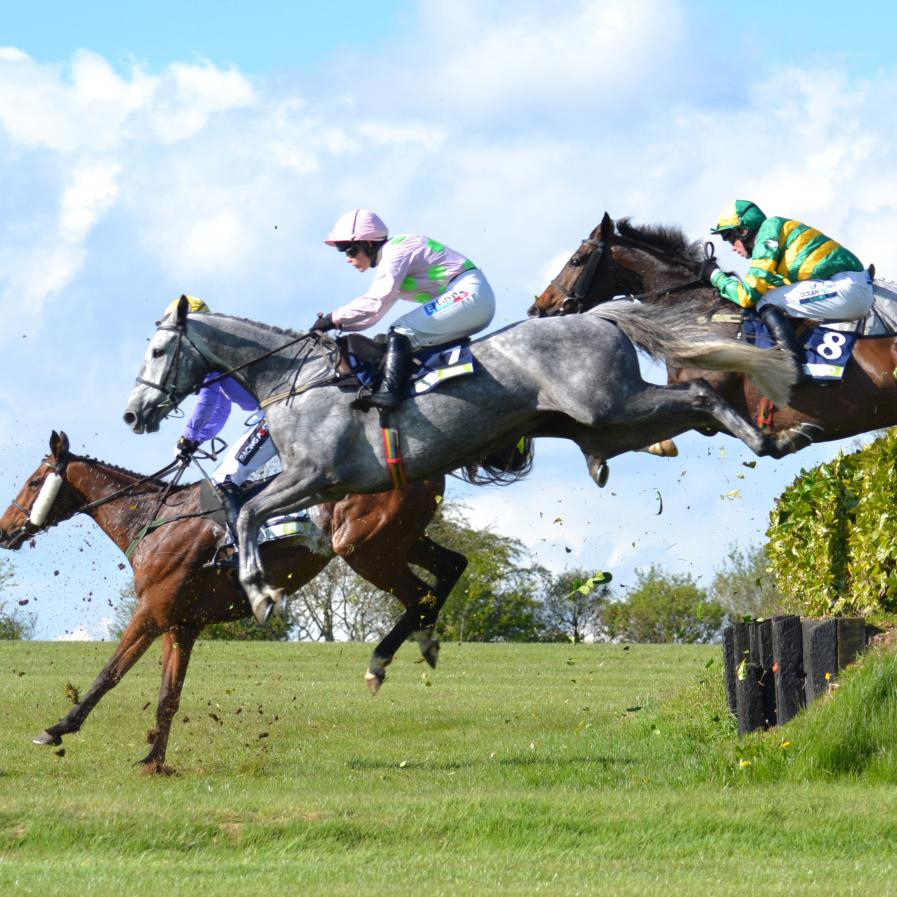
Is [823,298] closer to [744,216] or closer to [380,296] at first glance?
[744,216]

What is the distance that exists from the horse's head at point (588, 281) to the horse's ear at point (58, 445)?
367 centimetres

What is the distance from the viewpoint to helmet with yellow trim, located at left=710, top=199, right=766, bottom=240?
9156 mm

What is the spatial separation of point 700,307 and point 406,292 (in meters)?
1.96

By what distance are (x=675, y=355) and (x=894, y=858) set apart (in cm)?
311

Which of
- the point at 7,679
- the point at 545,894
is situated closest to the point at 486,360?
the point at 545,894

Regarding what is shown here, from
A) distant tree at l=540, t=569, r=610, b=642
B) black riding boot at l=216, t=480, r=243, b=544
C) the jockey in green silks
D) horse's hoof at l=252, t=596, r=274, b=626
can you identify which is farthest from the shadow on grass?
distant tree at l=540, t=569, r=610, b=642

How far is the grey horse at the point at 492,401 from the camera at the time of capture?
8.04 metres

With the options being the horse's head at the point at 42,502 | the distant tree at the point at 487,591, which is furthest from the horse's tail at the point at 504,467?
the distant tree at the point at 487,591

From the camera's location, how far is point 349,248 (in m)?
8.32

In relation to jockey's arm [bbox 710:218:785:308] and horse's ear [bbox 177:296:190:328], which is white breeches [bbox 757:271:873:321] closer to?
jockey's arm [bbox 710:218:785:308]

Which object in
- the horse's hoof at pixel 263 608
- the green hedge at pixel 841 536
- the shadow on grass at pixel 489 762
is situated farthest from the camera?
the shadow on grass at pixel 489 762

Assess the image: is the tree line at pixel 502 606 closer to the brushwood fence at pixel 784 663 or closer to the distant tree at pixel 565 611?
the distant tree at pixel 565 611

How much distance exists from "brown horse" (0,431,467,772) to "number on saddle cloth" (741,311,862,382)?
2765 mm

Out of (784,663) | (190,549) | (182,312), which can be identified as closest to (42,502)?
(190,549)
